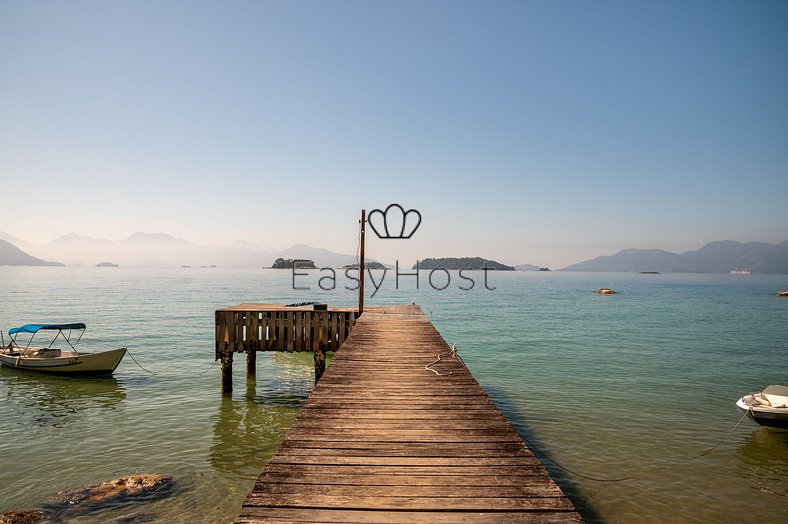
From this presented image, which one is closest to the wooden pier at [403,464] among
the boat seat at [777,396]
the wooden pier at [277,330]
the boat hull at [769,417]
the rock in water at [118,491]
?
the rock in water at [118,491]

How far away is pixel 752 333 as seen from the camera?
47.7 meters

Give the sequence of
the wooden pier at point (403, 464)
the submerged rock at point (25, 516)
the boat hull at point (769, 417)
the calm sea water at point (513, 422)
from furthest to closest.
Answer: the boat hull at point (769, 417) < the calm sea water at point (513, 422) < the submerged rock at point (25, 516) < the wooden pier at point (403, 464)

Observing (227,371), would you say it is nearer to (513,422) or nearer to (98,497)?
(98,497)

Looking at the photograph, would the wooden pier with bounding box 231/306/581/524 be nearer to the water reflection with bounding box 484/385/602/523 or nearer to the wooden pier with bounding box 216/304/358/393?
the water reflection with bounding box 484/385/602/523

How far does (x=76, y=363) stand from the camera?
76.2ft

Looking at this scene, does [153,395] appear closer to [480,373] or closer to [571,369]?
[480,373]

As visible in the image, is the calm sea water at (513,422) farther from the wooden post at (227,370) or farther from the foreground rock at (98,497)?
the wooden post at (227,370)

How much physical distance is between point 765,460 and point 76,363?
96.4ft

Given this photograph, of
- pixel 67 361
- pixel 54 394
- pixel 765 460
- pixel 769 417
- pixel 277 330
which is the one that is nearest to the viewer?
pixel 765 460

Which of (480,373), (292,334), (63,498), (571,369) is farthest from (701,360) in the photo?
(63,498)

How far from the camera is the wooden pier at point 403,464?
4.70m

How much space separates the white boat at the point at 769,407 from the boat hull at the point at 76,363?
27.5m

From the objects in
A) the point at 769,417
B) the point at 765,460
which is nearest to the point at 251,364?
the point at 765,460

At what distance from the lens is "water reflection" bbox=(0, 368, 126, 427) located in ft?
58.3
